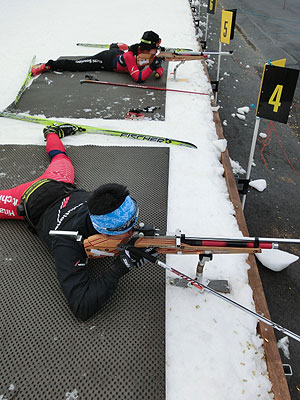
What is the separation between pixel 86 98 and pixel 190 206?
280 cm

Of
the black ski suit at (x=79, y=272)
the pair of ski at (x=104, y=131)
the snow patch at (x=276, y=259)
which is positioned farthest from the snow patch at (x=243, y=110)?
the black ski suit at (x=79, y=272)

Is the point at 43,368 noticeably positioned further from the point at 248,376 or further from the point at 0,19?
the point at 0,19

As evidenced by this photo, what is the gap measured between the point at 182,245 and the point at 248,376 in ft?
2.74

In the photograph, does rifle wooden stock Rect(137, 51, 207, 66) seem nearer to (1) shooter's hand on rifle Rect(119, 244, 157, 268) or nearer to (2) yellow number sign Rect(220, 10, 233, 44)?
(2) yellow number sign Rect(220, 10, 233, 44)

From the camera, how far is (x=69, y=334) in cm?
188

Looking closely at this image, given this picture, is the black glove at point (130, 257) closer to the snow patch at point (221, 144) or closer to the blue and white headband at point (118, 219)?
the blue and white headband at point (118, 219)

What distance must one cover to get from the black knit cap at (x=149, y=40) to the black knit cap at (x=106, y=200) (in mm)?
3806

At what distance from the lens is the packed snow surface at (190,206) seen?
68.8 inches

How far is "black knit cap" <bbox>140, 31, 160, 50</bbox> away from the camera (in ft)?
15.2

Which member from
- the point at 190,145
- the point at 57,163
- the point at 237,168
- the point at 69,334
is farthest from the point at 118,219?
the point at 237,168

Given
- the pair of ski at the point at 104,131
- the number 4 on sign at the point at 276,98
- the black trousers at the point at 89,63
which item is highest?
the number 4 on sign at the point at 276,98

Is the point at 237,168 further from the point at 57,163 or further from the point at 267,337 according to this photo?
the point at 267,337

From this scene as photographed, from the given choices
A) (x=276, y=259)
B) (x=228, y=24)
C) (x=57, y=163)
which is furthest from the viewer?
(x=228, y=24)

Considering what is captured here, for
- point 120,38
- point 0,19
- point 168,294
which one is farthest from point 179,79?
point 0,19
